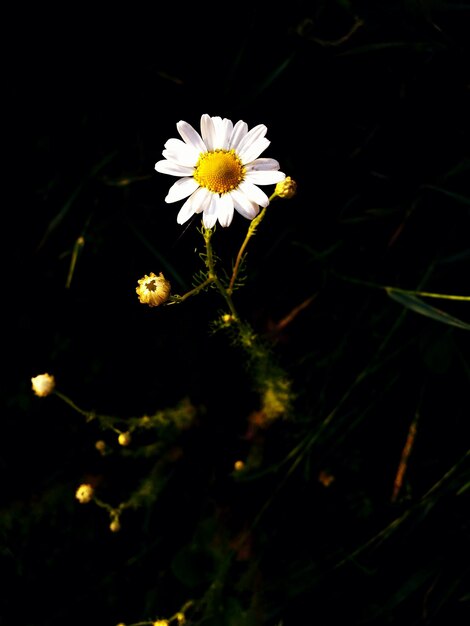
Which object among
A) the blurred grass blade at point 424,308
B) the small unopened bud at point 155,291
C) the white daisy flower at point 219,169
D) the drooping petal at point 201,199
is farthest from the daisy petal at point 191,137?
the blurred grass blade at point 424,308

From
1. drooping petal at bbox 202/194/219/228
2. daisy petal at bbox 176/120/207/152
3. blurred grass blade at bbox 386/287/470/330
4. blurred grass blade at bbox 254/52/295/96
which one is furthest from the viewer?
blurred grass blade at bbox 254/52/295/96

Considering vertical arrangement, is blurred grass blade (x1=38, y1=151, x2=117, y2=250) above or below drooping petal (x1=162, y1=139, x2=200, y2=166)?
above

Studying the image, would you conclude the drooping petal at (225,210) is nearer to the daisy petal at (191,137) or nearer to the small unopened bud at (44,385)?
the daisy petal at (191,137)

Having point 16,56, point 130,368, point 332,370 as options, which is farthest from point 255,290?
point 16,56

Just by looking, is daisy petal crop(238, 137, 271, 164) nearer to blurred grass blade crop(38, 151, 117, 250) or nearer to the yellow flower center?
the yellow flower center

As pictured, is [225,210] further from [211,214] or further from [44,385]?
[44,385]

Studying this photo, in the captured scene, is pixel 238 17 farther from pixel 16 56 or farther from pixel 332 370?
pixel 332 370

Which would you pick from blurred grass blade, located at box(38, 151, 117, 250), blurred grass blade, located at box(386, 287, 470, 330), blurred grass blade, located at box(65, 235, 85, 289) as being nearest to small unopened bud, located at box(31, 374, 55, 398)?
blurred grass blade, located at box(65, 235, 85, 289)
